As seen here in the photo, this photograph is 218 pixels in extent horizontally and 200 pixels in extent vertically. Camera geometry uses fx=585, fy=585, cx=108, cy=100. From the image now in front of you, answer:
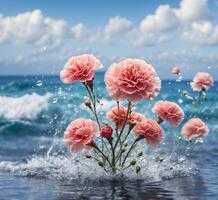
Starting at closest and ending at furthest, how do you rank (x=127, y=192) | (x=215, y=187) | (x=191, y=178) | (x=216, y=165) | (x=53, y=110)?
(x=127, y=192), (x=215, y=187), (x=191, y=178), (x=216, y=165), (x=53, y=110)

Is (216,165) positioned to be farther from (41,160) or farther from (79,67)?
(79,67)

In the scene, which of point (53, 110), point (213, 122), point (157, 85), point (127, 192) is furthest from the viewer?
point (53, 110)

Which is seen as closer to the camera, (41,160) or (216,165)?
(41,160)

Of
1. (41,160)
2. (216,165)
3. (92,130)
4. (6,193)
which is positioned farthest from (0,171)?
(216,165)

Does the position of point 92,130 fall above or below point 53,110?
below

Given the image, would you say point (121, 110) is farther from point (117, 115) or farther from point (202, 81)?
point (202, 81)

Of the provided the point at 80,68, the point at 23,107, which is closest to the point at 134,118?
the point at 80,68

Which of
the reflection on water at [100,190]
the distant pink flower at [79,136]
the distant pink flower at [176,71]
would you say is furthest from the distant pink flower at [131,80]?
the distant pink flower at [176,71]

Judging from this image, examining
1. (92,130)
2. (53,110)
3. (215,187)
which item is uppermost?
(53,110)
